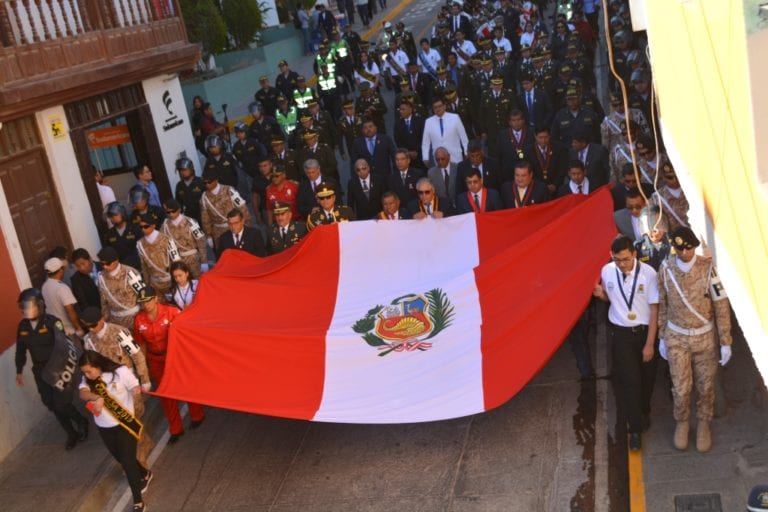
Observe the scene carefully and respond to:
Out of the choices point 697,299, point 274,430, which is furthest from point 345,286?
point 697,299

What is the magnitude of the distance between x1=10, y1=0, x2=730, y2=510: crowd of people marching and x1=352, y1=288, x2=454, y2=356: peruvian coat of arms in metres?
1.25

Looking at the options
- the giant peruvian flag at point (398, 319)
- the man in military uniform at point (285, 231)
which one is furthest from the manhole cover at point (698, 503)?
the man in military uniform at point (285, 231)

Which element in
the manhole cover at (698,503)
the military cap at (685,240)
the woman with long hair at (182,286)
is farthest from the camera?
the woman with long hair at (182,286)

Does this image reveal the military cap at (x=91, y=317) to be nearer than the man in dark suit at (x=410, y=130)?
Yes

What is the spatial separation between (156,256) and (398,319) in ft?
10.6

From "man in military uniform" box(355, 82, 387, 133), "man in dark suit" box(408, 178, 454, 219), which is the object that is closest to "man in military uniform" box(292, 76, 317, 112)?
"man in military uniform" box(355, 82, 387, 133)

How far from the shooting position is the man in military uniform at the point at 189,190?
14.0m

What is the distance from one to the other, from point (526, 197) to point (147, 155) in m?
6.80

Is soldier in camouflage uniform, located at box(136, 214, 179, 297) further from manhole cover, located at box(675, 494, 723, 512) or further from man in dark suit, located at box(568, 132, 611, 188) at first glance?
manhole cover, located at box(675, 494, 723, 512)

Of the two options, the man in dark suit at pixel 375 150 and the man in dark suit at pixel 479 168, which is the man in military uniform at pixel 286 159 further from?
the man in dark suit at pixel 479 168

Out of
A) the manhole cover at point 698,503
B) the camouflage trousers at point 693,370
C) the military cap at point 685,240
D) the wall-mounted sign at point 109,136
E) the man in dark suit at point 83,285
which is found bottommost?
the manhole cover at point 698,503

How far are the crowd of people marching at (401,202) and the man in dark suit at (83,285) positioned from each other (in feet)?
0.05

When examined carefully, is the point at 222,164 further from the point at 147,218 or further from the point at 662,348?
the point at 662,348

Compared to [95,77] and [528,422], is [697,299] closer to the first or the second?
[528,422]
